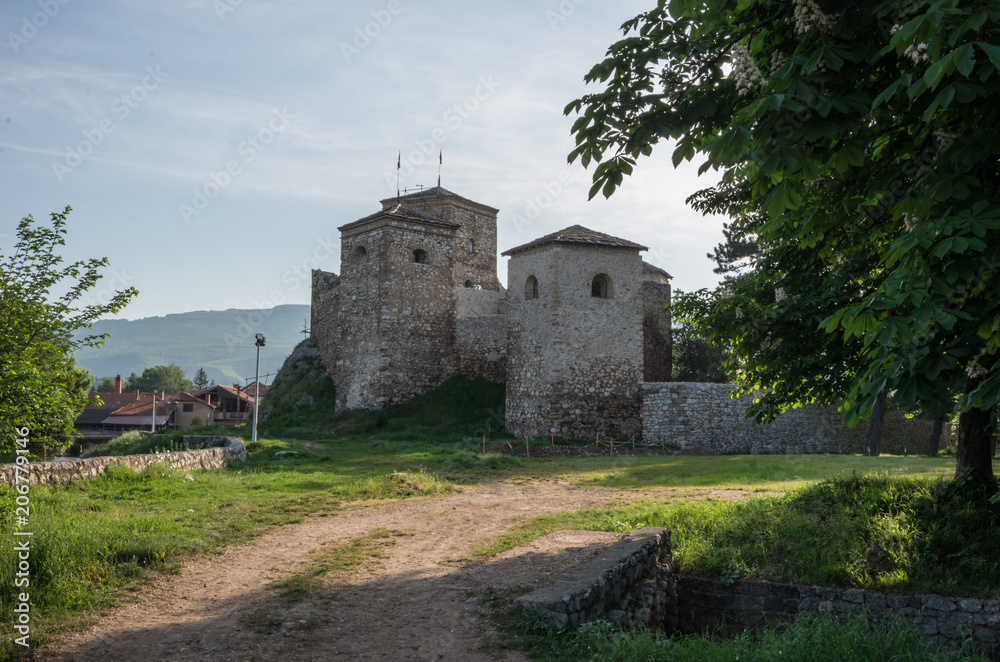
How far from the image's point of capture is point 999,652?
6688 millimetres

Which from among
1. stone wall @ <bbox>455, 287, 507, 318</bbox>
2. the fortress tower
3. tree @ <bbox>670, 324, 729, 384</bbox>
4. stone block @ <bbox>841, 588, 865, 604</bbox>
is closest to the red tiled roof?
the fortress tower

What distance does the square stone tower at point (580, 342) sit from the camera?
24062mm

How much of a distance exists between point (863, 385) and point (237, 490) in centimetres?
1096

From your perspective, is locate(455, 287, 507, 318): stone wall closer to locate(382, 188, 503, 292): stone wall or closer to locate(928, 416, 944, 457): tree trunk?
locate(382, 188, 503, 292): stone wall

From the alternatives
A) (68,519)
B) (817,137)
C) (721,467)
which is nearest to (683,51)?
(817,137)

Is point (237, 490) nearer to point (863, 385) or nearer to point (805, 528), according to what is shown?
point (805, 528)

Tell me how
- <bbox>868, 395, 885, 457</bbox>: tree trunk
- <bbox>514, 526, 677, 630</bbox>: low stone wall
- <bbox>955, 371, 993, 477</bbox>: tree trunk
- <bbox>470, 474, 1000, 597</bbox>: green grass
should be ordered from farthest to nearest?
<bbox>868, 395, 885, 457</bbox>: tree trunk → <bbox>955, 371, 993, 477</bbox>: tree trunk → <bbox>470, 474, 1000, 597</bbox>: green grass → <bbox>514, 526, 677, 630</bbox>: low stone wall

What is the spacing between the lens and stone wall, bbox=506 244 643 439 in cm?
2406

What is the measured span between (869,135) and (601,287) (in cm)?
2047

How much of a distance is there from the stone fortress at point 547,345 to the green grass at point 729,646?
18492mm

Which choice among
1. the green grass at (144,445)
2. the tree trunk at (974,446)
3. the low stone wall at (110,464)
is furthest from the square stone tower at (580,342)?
the tree trunk at (974,446)

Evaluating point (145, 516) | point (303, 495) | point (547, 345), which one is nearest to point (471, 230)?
point (547, 345)

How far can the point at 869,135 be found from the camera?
5.01 meters

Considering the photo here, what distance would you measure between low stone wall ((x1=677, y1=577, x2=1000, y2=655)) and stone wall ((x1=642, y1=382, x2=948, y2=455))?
16.0 meters
